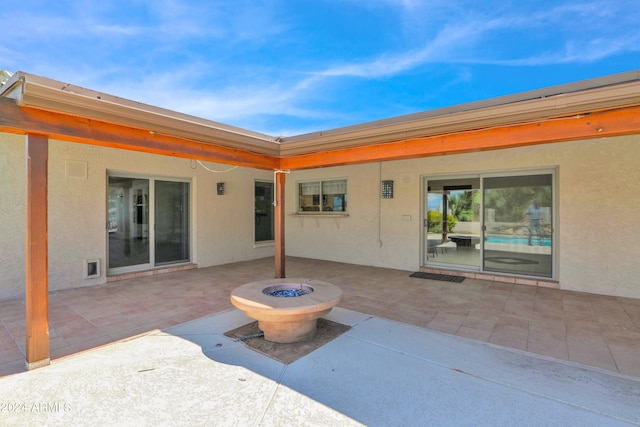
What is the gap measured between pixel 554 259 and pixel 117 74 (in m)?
11.0

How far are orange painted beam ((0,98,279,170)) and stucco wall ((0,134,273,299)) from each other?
3.34m

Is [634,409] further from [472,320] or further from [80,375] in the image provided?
[80,375]

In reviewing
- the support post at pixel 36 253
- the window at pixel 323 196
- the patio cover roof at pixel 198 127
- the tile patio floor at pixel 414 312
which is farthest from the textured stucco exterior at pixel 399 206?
the support post at pixel 36 253

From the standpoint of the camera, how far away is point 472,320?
13.5 feet

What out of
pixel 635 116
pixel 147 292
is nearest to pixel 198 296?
pixel 147 292

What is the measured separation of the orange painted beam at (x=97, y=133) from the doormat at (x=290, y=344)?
91.6 inches

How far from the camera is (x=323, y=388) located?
8.20 feet

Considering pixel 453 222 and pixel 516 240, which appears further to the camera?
pixel 453 222

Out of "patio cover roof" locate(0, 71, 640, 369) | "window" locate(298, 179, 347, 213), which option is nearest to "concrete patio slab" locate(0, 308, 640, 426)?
"patio cover roof" locate(0, 71, 640, 369)

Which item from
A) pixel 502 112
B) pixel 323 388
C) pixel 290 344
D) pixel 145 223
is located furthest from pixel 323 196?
pixel 323 388

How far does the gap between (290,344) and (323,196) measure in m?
6.17

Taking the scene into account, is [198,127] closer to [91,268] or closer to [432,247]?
[91,268]

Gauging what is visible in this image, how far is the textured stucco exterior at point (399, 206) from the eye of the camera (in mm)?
5109

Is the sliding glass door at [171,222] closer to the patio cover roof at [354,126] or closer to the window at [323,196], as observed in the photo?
the window at [323,196]
